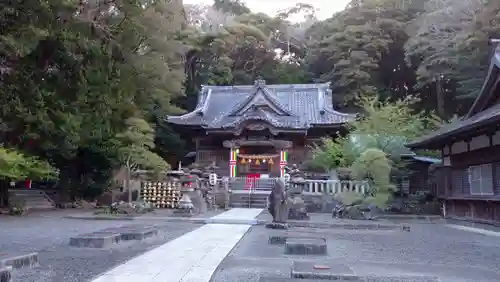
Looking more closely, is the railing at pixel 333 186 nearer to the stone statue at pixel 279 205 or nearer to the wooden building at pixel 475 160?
the wooden building at pixel 475 160

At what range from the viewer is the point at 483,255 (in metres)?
8.26

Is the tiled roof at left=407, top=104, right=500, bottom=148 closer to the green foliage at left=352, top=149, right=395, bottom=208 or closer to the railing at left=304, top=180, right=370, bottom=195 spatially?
the green foliage at left=352, top=149, right=395, bottom=208

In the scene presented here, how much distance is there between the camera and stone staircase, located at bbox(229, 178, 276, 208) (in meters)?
21.8

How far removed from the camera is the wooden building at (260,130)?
2719cm

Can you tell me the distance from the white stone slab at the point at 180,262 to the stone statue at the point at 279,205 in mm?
2465

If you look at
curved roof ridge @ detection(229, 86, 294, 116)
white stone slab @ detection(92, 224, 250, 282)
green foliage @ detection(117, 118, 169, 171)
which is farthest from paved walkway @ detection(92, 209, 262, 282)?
curved roof ridge @ detection(229, 86, 294, 116)

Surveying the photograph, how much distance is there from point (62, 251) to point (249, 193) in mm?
15007

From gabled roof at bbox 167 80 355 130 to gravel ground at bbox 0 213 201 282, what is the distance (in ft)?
53.7

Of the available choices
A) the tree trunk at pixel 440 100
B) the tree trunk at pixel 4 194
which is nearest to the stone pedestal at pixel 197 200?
the tree trunk at pixel 4 194

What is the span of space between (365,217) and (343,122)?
11.7 m

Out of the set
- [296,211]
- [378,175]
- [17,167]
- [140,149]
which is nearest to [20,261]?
[296,211]

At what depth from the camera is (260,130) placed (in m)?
27.4

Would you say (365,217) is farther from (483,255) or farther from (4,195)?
(4,195)

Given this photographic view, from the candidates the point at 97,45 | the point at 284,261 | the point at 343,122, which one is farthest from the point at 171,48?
the point at 343,122
